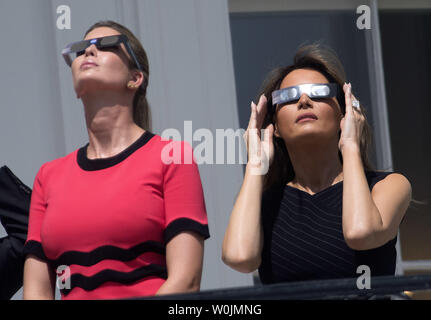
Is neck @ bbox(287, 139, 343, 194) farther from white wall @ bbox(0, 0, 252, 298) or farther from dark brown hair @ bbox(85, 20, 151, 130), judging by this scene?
white wall @ bbox(0, 0, 252, 298)

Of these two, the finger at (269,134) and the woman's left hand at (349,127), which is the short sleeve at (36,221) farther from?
the woman's left hand at (349,127)

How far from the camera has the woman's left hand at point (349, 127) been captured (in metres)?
2.86

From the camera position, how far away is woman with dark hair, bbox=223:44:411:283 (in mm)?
2705

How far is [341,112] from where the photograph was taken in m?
2.97

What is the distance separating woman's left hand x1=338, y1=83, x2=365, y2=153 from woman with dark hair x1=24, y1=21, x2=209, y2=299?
23.8 inches

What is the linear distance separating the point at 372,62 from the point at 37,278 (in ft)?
10.3

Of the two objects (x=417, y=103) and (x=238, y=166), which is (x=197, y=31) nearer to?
(x=238, y=166)

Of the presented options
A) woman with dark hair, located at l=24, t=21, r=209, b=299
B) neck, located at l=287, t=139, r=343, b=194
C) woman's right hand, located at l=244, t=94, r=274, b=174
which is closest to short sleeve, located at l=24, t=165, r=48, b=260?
woman with dark hair, located at l=24, t=21, r=209, b=299

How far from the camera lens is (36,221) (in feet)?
9.25

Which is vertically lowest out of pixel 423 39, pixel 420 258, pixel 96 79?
Answer: pixel 420 258

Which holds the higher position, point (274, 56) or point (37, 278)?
point (274, 56)

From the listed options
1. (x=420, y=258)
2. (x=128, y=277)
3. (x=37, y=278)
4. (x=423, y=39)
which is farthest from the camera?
(x=423, y=39)

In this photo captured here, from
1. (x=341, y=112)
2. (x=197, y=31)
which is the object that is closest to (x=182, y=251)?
(x=341, y=112)

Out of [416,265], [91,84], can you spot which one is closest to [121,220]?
[91,84]
